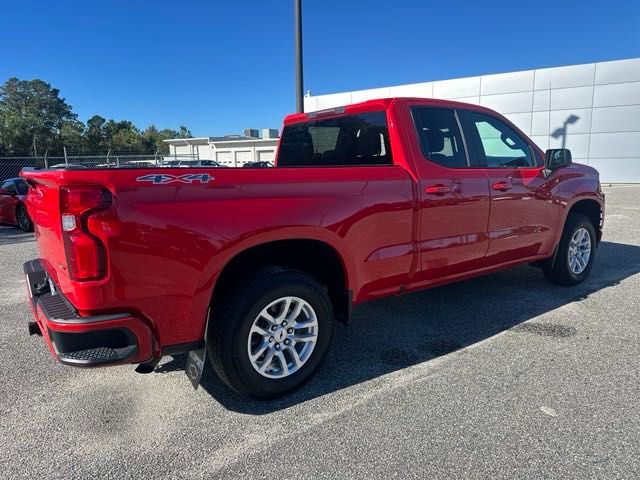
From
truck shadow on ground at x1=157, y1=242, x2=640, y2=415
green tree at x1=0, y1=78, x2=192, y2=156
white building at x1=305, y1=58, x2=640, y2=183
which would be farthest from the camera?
green tree at x1=0, y1=78, x2=192, y2=156

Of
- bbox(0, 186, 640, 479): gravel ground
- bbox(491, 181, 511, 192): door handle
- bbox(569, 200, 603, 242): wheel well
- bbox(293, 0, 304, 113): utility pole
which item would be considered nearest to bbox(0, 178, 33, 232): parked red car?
bbox(293, 0, 304, 113): utility pole

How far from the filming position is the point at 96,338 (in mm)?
2332

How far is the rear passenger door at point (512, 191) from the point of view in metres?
4.17

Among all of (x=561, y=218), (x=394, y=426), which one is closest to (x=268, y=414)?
(x=394, y=426)

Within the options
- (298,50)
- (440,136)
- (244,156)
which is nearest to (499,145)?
(440,136)

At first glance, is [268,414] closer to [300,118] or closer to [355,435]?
[355,435]

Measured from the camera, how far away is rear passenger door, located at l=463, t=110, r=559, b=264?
417 cm

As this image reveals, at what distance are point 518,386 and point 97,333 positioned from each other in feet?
8.69

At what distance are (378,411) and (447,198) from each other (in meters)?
1.79

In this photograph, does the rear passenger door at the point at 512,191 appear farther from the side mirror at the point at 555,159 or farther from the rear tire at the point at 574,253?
the rear tire at the point at 574,253

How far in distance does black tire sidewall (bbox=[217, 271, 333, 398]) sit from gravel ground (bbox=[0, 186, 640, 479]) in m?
0.13

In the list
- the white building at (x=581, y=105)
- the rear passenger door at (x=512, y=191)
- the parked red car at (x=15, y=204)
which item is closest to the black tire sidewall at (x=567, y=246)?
the rear passenger door at (x=512, y=191)

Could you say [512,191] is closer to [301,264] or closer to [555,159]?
[555,159]

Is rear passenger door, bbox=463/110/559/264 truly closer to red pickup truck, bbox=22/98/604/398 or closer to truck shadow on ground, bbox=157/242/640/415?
red pickup truck, bbox=22/98/604/398
